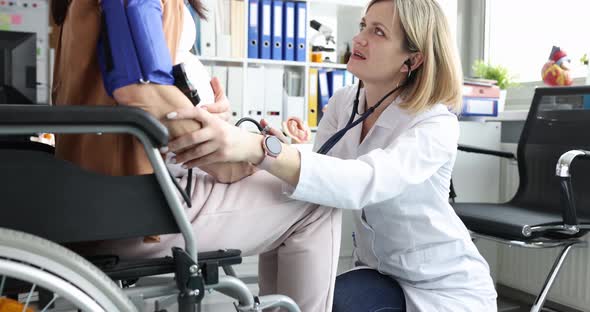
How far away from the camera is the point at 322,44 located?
10.3ft

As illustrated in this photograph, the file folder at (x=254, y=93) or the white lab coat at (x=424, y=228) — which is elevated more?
the file folder at (x=254, y=93)

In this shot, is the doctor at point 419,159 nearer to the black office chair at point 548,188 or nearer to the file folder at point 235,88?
the black office chair at point 548,188

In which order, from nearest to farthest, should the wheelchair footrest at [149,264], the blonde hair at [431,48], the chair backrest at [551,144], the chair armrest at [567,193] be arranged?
the wheelchair footrest at [149,264] → the blonde hair at [431,48] → the chair armrest at [567,193] → the chair backrest at [551,144]

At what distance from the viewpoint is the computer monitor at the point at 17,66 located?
1743mm

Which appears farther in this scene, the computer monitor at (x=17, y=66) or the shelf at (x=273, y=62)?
the shelf at (x=273, y=62)

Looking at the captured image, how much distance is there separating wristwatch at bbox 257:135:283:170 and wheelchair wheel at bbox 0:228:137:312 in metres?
0.28

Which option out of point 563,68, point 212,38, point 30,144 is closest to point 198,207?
point 30,144

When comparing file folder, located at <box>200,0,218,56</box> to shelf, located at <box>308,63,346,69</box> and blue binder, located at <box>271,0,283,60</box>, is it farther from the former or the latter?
shelf, located at <box>308,63,346,69</box>

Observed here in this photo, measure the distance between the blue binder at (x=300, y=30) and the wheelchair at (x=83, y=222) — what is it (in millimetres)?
2346

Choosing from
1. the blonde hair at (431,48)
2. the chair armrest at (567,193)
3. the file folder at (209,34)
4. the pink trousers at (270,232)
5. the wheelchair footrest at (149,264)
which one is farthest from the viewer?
the file folder at (209,34)

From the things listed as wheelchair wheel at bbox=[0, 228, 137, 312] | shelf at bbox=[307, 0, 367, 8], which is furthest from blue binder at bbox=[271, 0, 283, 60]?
wheelchair wheel at bbox=[0, 228, 137, 312]

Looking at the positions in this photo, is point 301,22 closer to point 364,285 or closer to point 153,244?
point 364,285

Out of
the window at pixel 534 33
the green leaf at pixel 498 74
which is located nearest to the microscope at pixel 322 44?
the green leaf at pixel 498 74

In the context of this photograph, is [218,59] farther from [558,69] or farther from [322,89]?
[558,69]
